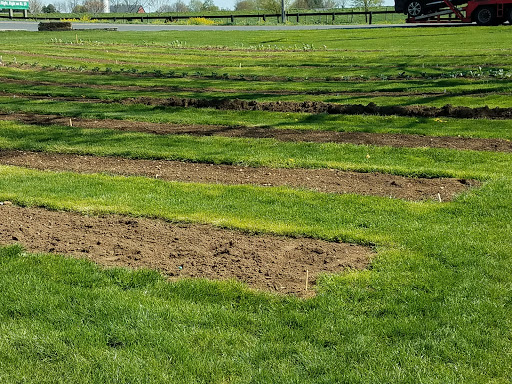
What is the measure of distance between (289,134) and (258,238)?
504 centimetres

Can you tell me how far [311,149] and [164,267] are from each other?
15.8ft

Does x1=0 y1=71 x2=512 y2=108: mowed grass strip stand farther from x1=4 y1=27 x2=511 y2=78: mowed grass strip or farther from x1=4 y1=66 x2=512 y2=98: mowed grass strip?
x1=4 y1=27 x2=511 y2=78: mowed grass strip

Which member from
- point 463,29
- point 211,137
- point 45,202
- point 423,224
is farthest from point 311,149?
point 463,29

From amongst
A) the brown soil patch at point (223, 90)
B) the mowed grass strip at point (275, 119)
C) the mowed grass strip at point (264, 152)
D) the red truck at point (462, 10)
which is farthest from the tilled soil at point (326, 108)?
the red truck at point (462, 10)

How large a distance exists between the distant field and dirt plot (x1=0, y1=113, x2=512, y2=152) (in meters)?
0.07

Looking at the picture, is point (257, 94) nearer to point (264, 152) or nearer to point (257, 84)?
point (257, 84)

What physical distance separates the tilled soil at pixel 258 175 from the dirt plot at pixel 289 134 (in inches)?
72.3

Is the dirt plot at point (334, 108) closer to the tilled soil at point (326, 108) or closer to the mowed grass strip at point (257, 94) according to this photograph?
the tilled soil at point (326, 108)

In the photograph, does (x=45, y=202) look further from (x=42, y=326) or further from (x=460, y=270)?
(x=460, y=270)

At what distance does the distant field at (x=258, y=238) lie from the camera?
4.07 metres

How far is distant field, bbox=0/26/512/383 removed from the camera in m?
4.07

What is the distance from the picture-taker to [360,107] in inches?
496

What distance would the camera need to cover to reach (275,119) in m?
12.2

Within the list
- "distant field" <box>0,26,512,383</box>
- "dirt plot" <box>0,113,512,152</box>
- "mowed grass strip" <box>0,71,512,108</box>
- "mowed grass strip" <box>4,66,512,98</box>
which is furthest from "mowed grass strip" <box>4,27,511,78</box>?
"dirt plot" <box>0,113,512,152</box>
